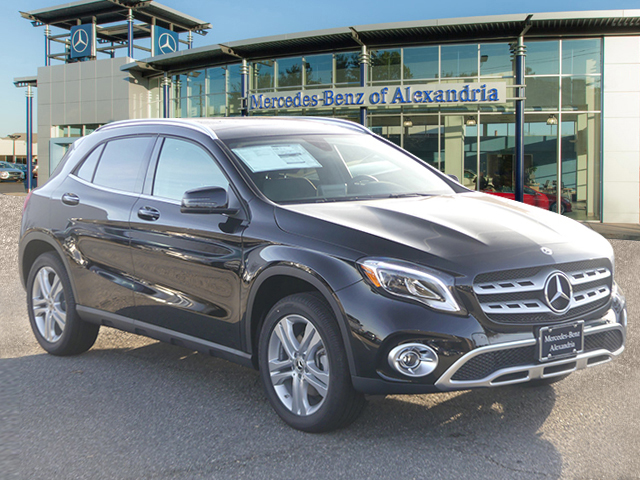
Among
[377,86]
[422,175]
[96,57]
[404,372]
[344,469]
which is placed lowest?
[344,469]

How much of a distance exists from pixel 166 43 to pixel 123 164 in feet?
112

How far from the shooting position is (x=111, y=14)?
36.1m

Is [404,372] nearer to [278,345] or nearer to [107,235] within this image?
[278,345]

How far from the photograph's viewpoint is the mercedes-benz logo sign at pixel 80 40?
120 feet

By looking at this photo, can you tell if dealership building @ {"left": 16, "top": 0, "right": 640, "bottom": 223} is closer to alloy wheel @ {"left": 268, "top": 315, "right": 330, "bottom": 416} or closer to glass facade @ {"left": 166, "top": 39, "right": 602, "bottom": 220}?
glass facade @ {"left": 166, "top": 39, "right": 602, "bottom": 220}

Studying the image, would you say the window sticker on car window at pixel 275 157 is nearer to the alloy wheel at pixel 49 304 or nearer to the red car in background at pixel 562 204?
the alloy wheel at pixel 49 304

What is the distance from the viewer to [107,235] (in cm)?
490

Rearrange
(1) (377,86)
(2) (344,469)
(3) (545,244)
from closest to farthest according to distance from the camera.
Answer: (2) (344,469)
(3) (545,244)
(1) (377,86)

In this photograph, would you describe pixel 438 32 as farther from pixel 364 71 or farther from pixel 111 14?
pixel 111 14

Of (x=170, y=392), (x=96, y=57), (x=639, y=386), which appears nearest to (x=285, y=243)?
(x=170, y=392)

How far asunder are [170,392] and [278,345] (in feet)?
3.49

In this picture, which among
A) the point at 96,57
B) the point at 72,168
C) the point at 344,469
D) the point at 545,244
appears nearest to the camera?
the point at 344,469

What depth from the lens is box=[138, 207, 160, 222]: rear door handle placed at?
4.51m

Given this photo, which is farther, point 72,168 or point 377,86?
point 377,86
